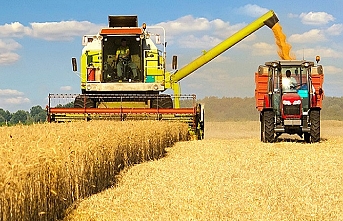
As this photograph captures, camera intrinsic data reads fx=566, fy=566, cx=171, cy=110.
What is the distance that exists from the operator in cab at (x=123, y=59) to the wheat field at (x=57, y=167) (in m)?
4.63

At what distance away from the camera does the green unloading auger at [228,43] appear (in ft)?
56.1

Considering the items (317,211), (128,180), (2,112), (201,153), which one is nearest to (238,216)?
(317,211)

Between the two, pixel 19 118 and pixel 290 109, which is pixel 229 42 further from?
pixel 19 118

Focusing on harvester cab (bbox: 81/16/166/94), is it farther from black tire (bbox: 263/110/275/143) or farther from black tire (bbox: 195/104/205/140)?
black tire (bbox: 263/110/275/143)

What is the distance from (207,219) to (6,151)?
6.74 ft

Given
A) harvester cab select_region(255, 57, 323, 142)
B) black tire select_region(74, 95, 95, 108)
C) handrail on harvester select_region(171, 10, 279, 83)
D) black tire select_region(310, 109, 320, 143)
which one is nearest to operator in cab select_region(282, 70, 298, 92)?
harvester cab select_region(255, 57, 323, 142)

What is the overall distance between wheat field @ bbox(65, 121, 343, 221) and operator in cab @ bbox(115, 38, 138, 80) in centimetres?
395

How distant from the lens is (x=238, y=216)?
18.9 ft

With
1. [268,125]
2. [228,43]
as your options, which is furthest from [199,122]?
[228,43]

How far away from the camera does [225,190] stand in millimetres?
7176

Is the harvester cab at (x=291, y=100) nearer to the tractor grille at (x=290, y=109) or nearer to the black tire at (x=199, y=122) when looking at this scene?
the tractor grille at (x=290, y=109)

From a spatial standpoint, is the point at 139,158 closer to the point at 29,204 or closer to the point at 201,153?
the point at 201,153

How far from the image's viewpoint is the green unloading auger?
674 inches

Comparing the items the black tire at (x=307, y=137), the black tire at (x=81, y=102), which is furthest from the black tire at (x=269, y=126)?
the black tire at (x=81, y=102)
